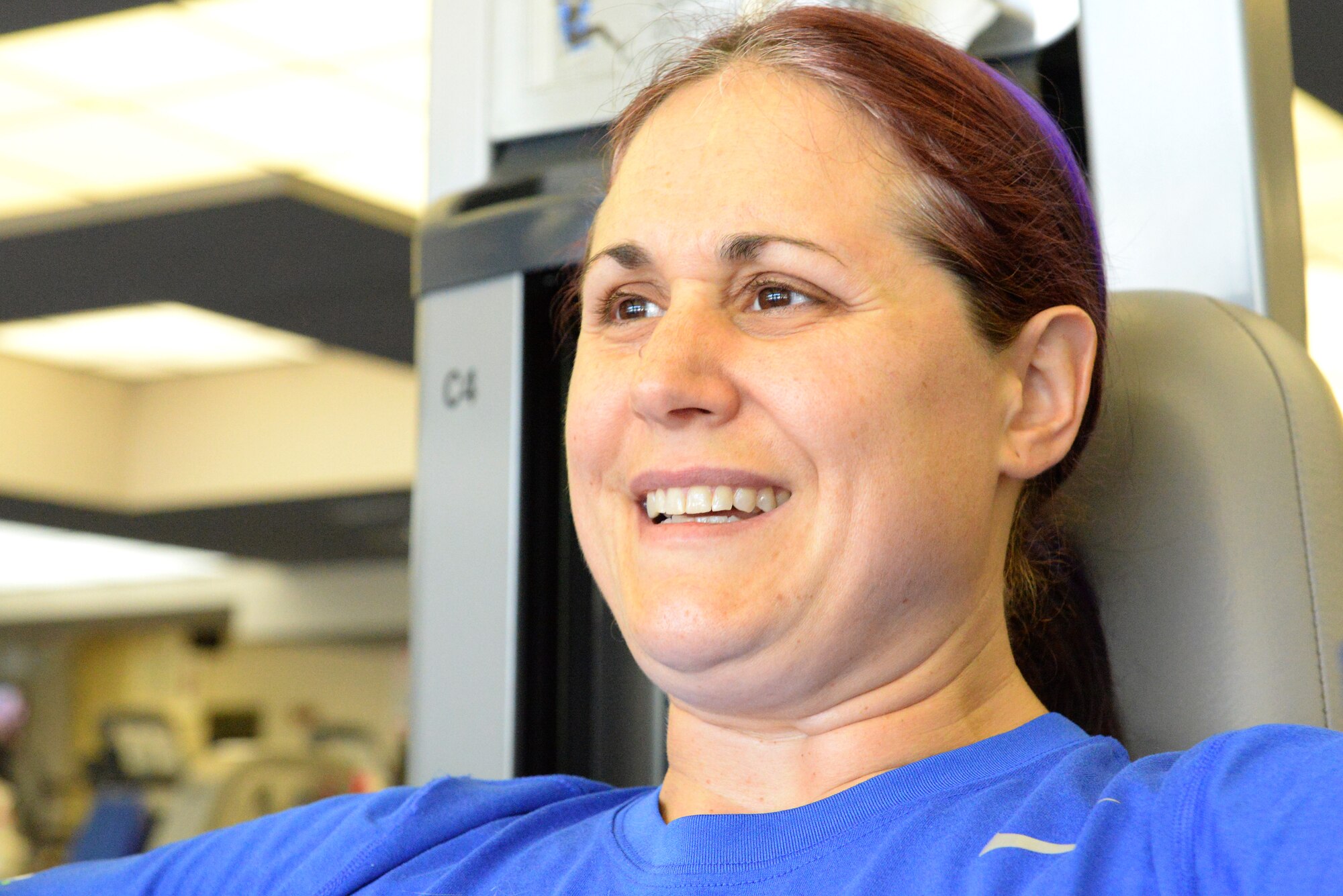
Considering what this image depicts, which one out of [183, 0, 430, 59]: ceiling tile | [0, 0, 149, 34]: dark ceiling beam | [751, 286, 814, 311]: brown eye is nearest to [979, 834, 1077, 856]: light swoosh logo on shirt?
[751, 286, 814, 311]: brown eye

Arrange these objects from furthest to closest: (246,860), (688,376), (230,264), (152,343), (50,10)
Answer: (152,343) < (230,264) < (50,10) < (246,860) < (688,376)

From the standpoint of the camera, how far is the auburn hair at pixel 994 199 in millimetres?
958

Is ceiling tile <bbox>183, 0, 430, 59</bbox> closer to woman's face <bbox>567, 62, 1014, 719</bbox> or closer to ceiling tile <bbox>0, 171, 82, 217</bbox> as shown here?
ceiling tile <bbox>0, 171, 82, 217</bbox>

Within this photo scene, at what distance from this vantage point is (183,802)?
6.50 m

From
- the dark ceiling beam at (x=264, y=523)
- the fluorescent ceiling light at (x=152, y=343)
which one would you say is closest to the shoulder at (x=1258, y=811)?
the fluorescent ceiling light at (x=152, y=343)

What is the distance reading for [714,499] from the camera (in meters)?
0.93

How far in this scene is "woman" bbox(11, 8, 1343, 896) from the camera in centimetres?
89

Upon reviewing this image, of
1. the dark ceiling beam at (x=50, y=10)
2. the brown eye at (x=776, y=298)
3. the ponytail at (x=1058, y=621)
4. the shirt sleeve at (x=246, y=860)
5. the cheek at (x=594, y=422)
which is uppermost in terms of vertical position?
the dark ceiling beam at (x=50, y=10)

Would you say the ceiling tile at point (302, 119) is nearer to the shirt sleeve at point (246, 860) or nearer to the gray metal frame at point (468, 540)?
the gray metal frame at point (468, 540)

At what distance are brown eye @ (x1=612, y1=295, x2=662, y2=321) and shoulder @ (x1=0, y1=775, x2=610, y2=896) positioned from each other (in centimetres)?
37

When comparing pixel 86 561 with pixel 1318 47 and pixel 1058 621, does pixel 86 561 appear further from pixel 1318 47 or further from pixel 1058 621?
pixel 1058 621

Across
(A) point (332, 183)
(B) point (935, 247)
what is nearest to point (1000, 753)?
(B) point (935, 247)

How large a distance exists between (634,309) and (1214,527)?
0.44 metres

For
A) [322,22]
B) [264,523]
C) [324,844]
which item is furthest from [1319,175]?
[264,523]
